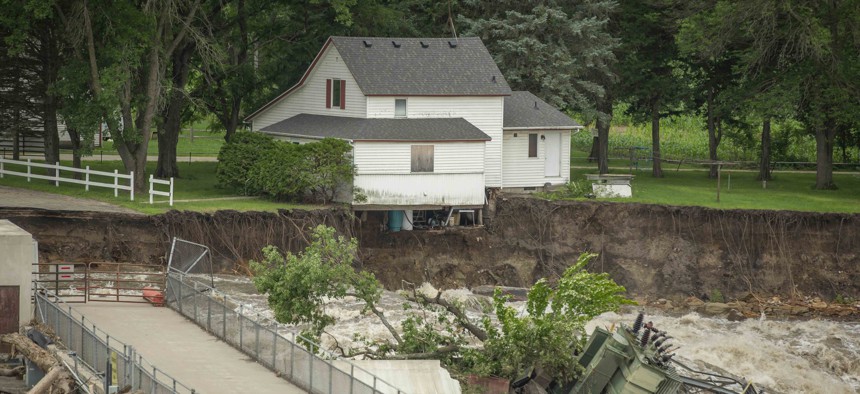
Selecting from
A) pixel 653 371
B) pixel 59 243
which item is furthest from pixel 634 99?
pixel 653 371

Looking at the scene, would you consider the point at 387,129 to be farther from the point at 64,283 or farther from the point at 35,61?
the point at 64,283

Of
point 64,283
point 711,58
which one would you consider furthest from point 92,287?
point 711,58

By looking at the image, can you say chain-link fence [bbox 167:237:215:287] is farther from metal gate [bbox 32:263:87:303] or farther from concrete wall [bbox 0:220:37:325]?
concrete wall [bbox 0:220:37:325]

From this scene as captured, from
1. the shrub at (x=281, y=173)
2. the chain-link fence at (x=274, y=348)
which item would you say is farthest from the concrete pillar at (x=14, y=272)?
the shrub at (x=281, y=173)

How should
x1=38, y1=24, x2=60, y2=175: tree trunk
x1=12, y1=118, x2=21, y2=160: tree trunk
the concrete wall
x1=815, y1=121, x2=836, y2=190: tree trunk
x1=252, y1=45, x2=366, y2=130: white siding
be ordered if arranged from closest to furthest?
the concrete wall → x1=38, y1=24, x2=60, y2=175: tree trunk → x1=252, y1=45, x2=366, y2=130: white siding → x1=12, y1=118, x2=21, y2=160: tree trunk → x1=815, y1=121, x2=836, y2=190: tree trunk

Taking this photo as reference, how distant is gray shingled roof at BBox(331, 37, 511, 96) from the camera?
57.6 metres

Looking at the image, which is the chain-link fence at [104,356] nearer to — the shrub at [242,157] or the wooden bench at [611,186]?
the shrub at [242,157]

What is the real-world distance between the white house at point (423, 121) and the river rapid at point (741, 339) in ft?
17.9

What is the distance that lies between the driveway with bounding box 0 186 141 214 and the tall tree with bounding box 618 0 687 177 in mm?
27995

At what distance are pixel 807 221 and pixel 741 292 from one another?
4.07 metres

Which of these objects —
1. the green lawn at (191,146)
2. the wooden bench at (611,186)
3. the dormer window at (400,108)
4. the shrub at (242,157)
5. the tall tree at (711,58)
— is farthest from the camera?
the green lawn at (191,146)

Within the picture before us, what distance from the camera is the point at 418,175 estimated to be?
55469mm

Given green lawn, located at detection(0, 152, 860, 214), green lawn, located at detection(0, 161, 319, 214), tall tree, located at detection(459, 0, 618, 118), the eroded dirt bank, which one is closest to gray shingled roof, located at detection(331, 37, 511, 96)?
tall tree, located at detection(459, 0, 618, 118)

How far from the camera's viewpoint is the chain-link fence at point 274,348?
28516mm
